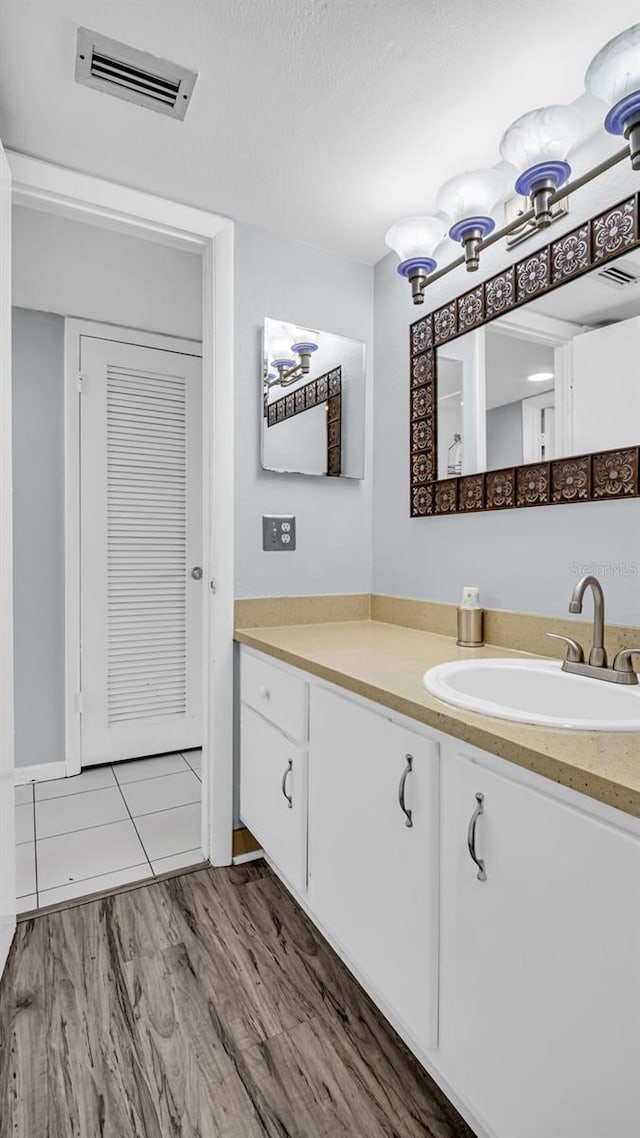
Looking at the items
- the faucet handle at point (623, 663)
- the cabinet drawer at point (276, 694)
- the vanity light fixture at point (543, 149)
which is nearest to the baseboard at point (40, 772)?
the cabinet drawer at point (276, 694)

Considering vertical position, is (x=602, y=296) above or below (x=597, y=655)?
above

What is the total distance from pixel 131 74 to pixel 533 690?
171 cm

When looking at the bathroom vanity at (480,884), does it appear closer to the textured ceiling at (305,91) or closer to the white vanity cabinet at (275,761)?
the white vanity cabinet at (275,761)

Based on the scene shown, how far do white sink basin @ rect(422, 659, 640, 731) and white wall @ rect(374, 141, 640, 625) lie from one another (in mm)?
202

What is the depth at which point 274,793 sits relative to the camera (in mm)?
1682

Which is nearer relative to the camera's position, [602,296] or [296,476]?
[602,296]

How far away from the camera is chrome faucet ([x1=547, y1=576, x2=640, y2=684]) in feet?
3.80

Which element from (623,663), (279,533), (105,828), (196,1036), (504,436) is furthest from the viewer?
(105,828)

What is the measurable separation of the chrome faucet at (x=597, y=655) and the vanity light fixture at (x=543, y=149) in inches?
31.7

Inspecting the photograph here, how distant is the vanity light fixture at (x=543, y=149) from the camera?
3.92ft

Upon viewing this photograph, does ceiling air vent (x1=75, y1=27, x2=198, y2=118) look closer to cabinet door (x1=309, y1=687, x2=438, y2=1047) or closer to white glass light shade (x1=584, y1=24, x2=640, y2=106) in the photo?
white glass light shade (x1=584, y1=24, x2=640, y2=106)

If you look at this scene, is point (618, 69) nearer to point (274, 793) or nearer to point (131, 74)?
point (131, 74)

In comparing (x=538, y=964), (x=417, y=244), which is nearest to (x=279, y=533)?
(x=417, y=244)

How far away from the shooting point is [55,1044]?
49.6 inches
